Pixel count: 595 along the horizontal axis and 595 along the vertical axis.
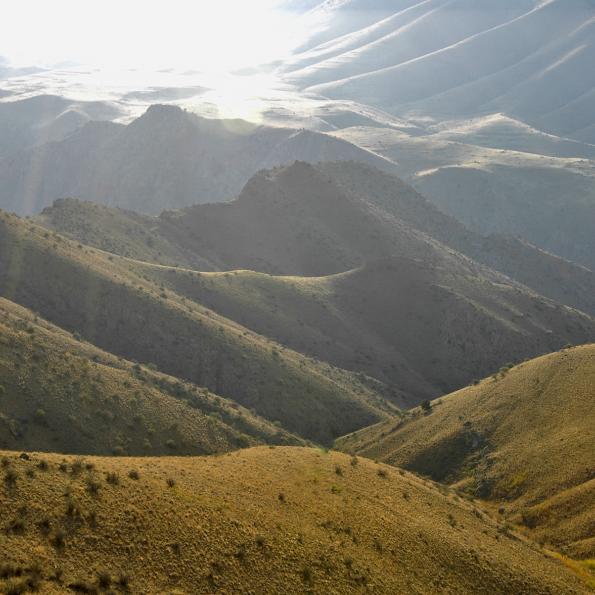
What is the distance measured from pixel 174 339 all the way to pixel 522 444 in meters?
32.3

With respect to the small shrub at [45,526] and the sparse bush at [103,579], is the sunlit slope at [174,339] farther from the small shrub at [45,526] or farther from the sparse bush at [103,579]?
the sparse bush at [103,579]

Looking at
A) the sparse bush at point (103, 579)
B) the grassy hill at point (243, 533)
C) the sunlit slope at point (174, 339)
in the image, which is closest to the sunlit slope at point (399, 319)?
the sunlit slope at point (174, 339)

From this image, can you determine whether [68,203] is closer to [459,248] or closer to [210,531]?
[459,248]

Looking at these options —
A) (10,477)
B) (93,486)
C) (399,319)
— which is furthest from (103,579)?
(399,319)

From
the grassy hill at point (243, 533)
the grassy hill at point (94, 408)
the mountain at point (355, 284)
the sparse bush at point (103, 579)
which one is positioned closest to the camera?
the sparse bush at point (103, 579)

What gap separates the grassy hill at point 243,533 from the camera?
2092 centimetres

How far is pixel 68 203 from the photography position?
97750 millimetres

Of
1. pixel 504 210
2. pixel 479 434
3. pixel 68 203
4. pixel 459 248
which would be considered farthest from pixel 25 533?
pixel 504 210

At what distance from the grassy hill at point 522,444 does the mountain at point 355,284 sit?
19.5m

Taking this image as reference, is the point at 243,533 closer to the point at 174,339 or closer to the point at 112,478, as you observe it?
the point at 112,478

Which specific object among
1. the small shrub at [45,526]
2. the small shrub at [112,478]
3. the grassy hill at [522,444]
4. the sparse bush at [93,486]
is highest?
the small shrub at [45,526]

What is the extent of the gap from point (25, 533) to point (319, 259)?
91.1 meters

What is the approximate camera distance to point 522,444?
1753 inches

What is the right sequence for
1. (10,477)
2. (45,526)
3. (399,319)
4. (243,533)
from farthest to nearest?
(399,319) → (243,533) → (10,477) → (45,526)
